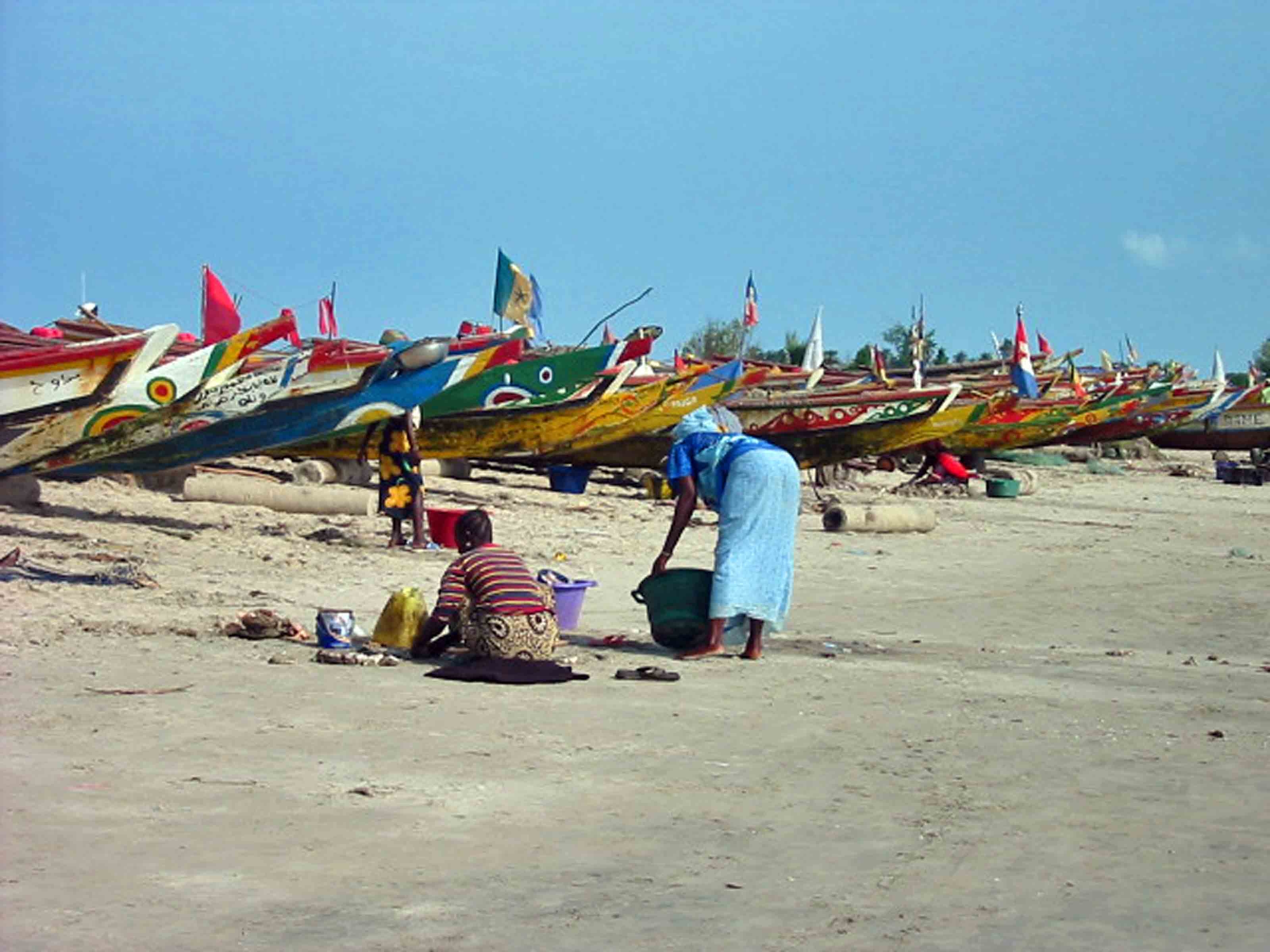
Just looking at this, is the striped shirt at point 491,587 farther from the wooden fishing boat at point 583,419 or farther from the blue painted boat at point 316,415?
the wooden fishing boat at point 583,419

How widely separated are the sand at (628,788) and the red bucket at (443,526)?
8.70 feet

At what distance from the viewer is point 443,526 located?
551 inches

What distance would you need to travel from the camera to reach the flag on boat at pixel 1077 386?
35081 millimetres

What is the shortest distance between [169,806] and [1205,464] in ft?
130

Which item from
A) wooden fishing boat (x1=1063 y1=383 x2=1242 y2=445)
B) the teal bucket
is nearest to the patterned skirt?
the teal bucket

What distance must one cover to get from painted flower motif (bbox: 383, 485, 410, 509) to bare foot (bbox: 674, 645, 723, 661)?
498cm

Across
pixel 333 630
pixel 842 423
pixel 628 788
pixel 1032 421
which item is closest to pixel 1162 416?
pixel 1032 421

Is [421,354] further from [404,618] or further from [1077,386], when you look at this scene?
[1077,386]

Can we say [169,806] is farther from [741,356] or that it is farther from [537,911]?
[741,356]

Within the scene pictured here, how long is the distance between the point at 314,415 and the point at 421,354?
1089 mm

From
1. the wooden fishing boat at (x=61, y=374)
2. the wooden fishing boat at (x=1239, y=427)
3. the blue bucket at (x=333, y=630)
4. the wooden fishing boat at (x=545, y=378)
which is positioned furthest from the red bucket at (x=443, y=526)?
the wooden fishing boat at (x=1239, y=427)

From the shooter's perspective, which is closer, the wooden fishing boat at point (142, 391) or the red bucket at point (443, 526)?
the wooden fishing boat at point (142, 391)

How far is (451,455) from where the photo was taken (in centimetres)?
2012

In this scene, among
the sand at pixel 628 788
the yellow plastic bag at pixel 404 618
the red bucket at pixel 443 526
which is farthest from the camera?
the red bucket at pixel 443 526
